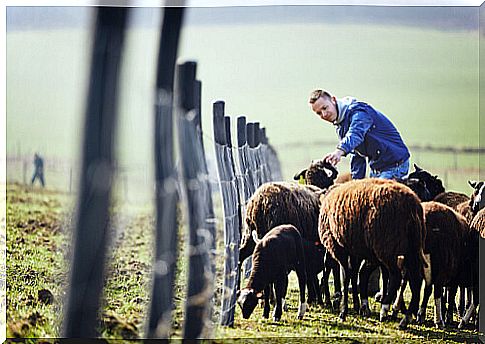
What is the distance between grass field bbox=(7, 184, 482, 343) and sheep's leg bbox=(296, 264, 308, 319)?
4 cm

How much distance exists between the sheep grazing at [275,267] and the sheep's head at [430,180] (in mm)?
860

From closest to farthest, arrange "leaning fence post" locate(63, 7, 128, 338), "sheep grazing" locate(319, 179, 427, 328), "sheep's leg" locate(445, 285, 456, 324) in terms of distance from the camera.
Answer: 1. "sheep grazing" locate(319, 179, 427, 328)
2. "leaning fence post" locate(63, 7, 128, 338)
3. "sheep's leg" locate(445, 285, 456, 324)

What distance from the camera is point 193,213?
18.2 feet

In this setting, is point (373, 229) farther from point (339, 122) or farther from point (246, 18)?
point (246, 18)

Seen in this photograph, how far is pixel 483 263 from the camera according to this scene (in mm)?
5605

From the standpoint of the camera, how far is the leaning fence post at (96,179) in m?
5.53

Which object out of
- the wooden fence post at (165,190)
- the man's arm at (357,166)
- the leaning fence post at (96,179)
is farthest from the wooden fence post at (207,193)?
the man's arm at (357,166)

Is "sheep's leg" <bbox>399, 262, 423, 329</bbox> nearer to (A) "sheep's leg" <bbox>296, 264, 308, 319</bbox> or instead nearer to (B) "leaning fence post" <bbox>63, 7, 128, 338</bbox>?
(A) "sheep's leg" <bbox>296, 264, 308, 319</bbox>

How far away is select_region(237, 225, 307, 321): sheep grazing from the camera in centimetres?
554

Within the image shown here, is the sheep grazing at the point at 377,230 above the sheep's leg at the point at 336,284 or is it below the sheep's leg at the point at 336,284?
→ above

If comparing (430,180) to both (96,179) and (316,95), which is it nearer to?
(316,95)

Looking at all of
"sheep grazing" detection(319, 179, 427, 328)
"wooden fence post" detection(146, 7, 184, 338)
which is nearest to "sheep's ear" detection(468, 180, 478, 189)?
"sheep grazing" detection(319, 179, 427, 328)

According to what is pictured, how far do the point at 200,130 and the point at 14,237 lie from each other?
1388 mm

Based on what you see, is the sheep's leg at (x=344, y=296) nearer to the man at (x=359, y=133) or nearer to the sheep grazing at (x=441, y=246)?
the sheep grazing at (x=441, y=246)
